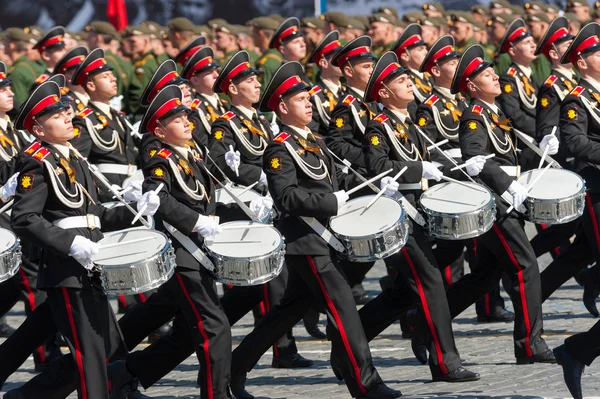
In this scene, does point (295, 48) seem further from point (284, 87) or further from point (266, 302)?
point (284, 87)

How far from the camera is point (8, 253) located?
8.34m

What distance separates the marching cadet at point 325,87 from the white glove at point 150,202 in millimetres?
3380

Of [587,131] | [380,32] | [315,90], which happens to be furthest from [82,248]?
[380,32]

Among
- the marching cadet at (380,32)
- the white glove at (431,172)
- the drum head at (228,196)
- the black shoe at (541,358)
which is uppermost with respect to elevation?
the white glove at (431,172)

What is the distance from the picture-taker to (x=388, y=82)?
877 centimetres

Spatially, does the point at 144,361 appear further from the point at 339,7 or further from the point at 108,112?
the point at 339,7

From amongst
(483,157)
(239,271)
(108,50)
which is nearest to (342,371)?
(239,271)

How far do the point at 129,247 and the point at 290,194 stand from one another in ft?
3.16

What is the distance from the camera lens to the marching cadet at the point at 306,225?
7.91 meters

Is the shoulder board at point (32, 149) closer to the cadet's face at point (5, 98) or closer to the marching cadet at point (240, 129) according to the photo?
the cadet's face at point (5, 98)

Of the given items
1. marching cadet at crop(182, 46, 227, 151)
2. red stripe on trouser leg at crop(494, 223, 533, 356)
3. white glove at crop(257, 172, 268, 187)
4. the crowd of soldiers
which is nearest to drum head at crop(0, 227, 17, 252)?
the crowd of soldiers

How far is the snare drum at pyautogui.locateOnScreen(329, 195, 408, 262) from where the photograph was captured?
786 centimetres

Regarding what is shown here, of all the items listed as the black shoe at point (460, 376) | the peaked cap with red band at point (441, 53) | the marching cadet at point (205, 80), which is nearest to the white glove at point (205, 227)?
the black shoe at point (460, 376)

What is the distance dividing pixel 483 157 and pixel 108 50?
25.0 feet
